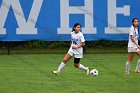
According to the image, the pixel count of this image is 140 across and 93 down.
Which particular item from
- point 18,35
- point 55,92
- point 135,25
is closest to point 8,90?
point 55,92

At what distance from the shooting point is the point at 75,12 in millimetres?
26469

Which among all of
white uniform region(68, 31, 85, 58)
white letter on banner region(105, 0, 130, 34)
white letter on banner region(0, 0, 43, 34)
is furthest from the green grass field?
white letter on banner region(105, 0, 130, 34)

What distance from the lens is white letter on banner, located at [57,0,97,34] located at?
2639 cm

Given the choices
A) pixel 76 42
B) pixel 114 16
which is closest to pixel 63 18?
pixel 114 16

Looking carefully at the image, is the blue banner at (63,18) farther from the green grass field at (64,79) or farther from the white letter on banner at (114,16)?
the green grass field at (64,79)

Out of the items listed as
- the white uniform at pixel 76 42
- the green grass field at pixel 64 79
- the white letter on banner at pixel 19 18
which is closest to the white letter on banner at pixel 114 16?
the white letter on banner at pixel 19 18

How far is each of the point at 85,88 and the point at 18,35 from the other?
45.6 feet

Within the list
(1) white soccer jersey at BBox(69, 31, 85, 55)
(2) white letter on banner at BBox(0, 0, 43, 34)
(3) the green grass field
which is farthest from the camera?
(2) white letter on banner at BBox(0, 0, 43, 34)

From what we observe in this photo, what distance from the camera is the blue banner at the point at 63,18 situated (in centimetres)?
2639

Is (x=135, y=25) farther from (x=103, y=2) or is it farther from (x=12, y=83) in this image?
(x=103, y=2)

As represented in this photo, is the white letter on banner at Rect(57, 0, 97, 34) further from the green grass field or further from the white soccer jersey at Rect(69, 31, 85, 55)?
Answer: the white soccer jersey at Rect(69, 31, 85, 55)

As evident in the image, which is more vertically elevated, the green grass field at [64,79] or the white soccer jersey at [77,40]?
the white soccer jersey at [77,40]

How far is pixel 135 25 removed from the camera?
16.2m

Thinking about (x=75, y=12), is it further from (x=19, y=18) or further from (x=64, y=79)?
(x=64, y=79)
